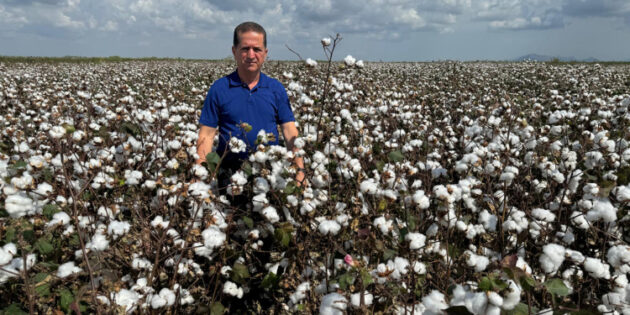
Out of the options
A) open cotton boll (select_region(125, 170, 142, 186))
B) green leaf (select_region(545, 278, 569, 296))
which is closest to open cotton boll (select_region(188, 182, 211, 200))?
open cotton boll (select_region(125, 170, 142, 186))

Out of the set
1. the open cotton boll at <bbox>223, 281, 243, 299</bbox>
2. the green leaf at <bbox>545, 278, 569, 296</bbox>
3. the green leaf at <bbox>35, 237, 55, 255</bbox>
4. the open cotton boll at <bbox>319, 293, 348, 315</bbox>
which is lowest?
the open cotton boll at <bbox>223, 281, 243, 299</bbox>

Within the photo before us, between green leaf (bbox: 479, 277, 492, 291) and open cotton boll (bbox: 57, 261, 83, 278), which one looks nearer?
green leaf (bbox: 479, 277, 492, 291)

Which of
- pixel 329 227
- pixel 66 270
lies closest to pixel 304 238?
pixel 329 227

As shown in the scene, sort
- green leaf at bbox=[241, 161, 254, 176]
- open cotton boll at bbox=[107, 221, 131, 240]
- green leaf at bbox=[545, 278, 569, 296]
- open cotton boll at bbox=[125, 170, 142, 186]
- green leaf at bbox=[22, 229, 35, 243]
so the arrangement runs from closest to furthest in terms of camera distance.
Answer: green leaf at bbox=[545, 278, 569, 296], open cotton boll at bbox=[107, 221, 131, 240], green leaf at bbox=[22, 229, 35, 243], open cotton boll at bbox=[125, 170, 142, 186], green leaf at bbox=[241, 161, 254, 176]

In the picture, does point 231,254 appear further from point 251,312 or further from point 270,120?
point 270,120

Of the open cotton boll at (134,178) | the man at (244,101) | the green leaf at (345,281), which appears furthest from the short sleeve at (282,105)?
the green leaf at (345,281)

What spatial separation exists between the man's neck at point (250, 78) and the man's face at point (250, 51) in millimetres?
54

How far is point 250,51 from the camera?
11.1ft

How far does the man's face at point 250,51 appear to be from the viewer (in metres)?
3.35

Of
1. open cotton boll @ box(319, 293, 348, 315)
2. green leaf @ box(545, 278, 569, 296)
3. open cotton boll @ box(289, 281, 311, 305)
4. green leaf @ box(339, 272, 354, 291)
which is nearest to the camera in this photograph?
green leaf @ box(545, 278, 569, 296)

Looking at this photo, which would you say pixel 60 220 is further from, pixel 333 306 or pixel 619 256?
pixel 619 256

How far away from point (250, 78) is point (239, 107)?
32 cm

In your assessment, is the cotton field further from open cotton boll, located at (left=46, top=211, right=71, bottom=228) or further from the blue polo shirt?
the blue polo shirt

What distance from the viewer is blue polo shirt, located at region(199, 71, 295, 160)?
354 centimetres
